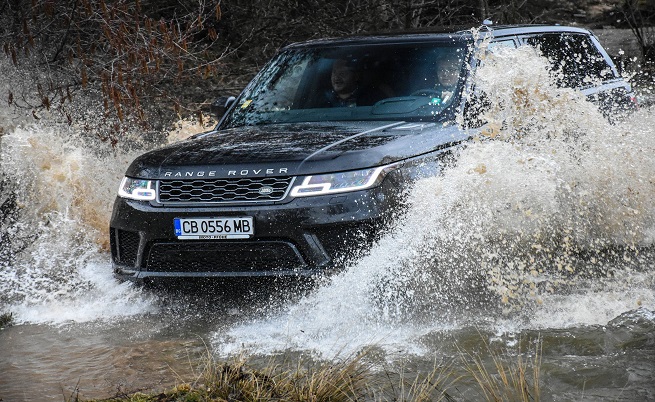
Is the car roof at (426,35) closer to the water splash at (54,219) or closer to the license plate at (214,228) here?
the license plate at (214,228)

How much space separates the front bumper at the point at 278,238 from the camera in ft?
17.3

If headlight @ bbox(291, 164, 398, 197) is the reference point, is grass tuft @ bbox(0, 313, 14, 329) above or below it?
below

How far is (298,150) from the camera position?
557 centimetres

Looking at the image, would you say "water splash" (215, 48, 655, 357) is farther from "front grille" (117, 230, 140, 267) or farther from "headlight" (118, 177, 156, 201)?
"headlight" (118, 177, 156, 201)

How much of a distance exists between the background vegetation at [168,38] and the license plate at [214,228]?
8.96ft

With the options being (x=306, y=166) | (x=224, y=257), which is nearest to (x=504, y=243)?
(x=306, y=166)

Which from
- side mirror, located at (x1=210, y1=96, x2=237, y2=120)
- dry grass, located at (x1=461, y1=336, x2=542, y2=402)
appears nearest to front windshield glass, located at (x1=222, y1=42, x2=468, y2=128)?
side mirror, located at (x1=210, y1=96, x2=237, y2=120)

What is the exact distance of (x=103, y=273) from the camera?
719cm

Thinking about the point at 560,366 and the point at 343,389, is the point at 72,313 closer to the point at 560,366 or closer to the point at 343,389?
the point at 343,389

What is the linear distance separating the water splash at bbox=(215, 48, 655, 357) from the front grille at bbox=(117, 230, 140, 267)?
805mm

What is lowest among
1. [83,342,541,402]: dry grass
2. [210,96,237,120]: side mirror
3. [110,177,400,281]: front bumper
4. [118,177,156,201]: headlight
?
[83,342,541,402]: dry grass

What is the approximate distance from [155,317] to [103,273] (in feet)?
4.15

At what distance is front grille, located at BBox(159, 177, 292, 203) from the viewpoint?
5430 millimetres

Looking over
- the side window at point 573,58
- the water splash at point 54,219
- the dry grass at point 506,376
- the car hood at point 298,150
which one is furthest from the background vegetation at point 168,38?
the dry grass at point 506,376
